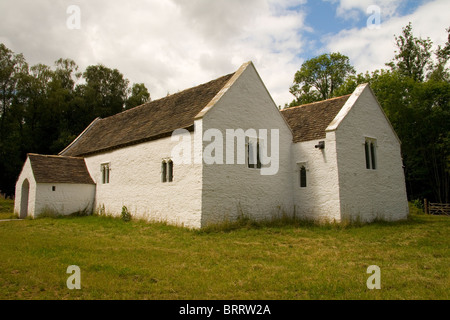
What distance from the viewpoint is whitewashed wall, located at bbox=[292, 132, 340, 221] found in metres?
15.8

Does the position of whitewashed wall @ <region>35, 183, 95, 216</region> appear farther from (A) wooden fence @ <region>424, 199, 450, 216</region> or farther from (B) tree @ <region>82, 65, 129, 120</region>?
(A) wooden fence @ <region>424, 199, 450, 216</region>

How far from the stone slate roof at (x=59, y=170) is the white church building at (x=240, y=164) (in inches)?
4.2

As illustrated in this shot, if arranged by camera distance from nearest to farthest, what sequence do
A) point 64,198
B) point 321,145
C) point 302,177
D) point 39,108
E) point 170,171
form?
point 170,171 < point 321,145 < point 302,177 < point 64,198 < point 39,108

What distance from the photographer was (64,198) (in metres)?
20.4

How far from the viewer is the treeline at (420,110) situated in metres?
30.4

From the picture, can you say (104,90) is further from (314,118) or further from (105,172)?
(314,118)

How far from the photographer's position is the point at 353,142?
1689 cm

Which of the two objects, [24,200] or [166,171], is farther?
[24,200]

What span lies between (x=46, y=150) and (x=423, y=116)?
42633 mm

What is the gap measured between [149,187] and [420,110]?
1100 inches

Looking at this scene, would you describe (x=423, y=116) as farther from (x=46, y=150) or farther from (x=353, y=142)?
(x=46, y=150)

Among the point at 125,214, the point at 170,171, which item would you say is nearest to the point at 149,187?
the point at 170,171
